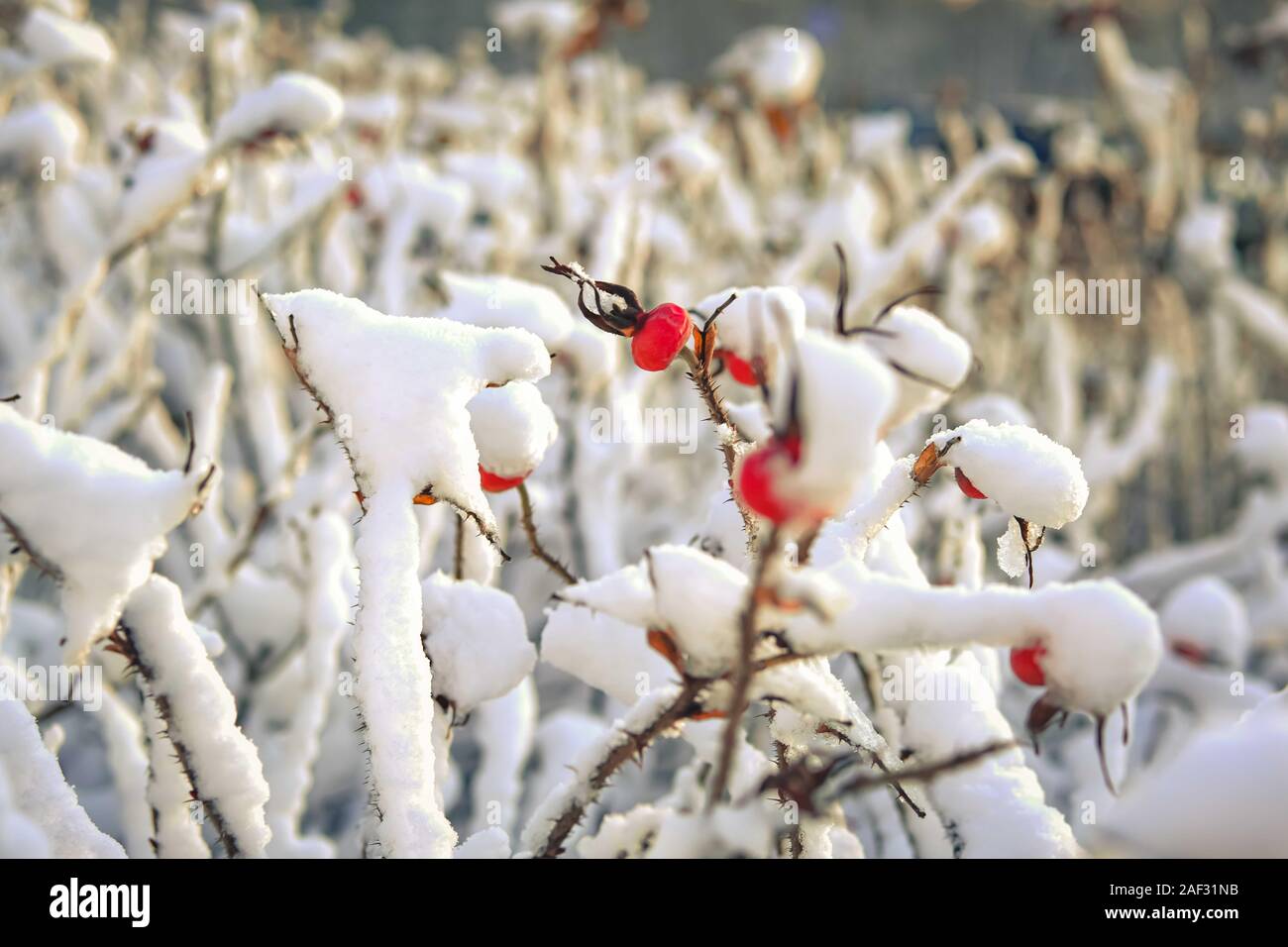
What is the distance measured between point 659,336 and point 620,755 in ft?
1.08

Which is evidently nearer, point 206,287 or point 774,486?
point 774,486

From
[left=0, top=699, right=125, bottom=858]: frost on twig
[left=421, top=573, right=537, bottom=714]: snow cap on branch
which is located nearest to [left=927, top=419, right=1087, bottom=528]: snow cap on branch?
[left=421, top=573, right=537, bottom=714]: snow cap on branch

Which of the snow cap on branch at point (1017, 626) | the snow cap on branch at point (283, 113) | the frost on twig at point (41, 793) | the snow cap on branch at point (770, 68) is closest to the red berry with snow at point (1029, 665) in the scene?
the snow cap on branch at point (1017, 626)

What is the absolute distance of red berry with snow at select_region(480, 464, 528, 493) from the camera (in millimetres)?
890

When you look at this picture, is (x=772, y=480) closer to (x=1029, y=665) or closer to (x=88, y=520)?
(x=1029, y=665)

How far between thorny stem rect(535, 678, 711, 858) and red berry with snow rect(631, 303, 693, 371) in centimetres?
27

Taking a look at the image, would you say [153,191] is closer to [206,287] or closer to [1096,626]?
[206,287]

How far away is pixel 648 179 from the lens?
2354 millimetres

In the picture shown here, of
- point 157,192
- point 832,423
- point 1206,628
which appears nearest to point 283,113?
point 157,192

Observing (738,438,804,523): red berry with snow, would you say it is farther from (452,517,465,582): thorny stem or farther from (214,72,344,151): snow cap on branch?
(214,72,344,151): snow cap on branch

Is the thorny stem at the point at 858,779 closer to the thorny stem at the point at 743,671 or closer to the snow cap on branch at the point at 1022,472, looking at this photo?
the thorny stem at the point at 743,671
